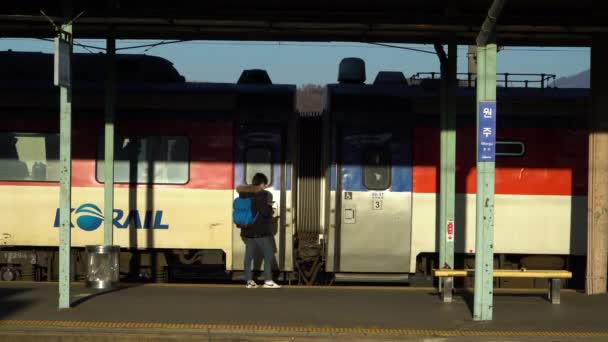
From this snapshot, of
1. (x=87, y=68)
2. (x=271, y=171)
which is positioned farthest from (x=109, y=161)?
(x=87, y=68)

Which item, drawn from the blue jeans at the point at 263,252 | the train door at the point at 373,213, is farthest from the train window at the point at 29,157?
the train door at the point at 373,213

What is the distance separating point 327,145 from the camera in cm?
1535

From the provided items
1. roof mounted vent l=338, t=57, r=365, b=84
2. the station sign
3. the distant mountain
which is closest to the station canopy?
the station sign

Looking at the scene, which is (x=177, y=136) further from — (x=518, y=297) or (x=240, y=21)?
(x=518, y=297)

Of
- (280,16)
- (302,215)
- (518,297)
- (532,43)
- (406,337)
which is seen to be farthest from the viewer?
(302,215)

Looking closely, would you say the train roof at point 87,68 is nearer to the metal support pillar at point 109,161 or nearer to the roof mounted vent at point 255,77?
the roof mounted vent at point 255,77

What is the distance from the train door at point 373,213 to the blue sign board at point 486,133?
3897 millimetres

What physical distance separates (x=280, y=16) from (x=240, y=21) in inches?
22.6

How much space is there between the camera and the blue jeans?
14.1 meters

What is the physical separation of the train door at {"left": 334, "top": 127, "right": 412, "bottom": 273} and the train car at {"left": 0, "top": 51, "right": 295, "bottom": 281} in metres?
0.94

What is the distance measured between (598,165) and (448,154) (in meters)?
2.27

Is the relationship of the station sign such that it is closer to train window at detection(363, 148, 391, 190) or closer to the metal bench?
A: the metal bench

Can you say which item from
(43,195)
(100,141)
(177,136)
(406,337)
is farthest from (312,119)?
(406,337)

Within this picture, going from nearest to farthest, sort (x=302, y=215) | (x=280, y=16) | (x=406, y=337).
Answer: (x=406, y=337) → (x=280, y=16) → (x=302, y=215)
